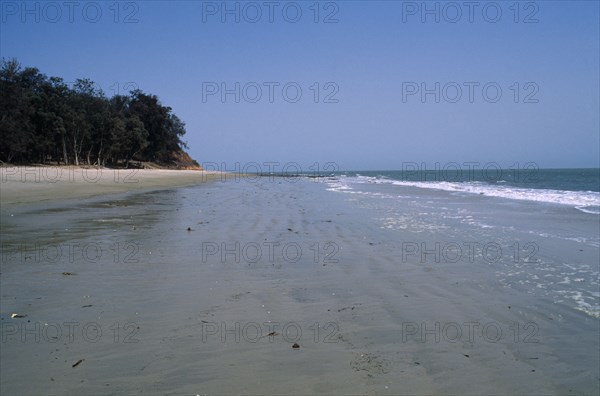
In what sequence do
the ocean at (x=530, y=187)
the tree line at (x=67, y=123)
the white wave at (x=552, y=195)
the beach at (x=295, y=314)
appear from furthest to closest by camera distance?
the tree line at (x=67, y=123) < the ocean at (x=530, y=187) < the white wave at (x=552, y=195) < the beach at (x=295, y=314)

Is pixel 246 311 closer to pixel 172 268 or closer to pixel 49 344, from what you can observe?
pixel 49 344

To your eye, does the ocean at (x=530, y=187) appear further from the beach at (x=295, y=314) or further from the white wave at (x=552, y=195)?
the beach at (x=295, y=314)

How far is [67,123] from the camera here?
139 feet

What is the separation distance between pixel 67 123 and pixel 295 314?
46.4 m

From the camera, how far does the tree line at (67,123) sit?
37.3 m

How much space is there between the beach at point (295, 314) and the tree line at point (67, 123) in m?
36.9

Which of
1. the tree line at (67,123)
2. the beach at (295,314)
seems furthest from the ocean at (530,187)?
the tree line at (67,123)

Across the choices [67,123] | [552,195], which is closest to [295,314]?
[552,195]

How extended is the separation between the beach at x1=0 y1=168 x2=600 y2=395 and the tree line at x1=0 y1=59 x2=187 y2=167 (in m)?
36.9

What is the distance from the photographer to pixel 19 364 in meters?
2.83

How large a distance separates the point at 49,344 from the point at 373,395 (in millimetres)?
2501

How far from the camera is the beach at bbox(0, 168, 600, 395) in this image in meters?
2.75

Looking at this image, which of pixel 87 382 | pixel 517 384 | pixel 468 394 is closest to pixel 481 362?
pixel 517 384

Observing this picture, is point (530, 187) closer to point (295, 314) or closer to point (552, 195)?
point (552, 195)
